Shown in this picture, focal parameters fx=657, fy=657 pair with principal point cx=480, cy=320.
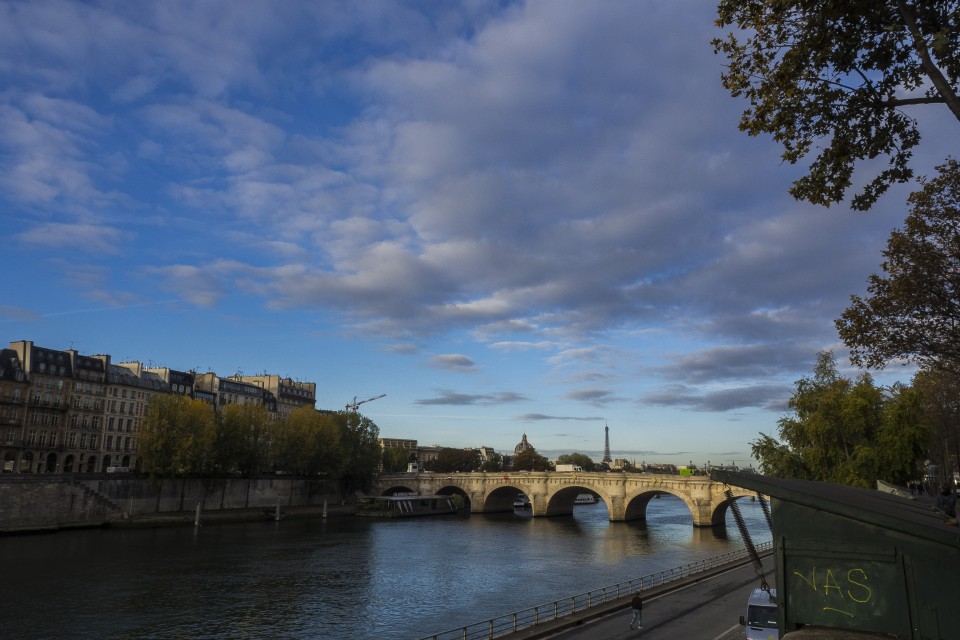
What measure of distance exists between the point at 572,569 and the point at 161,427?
2114 inches

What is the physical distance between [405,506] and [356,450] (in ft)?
40.7

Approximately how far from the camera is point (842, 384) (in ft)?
170

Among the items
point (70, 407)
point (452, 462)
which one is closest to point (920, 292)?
point (70, 407)

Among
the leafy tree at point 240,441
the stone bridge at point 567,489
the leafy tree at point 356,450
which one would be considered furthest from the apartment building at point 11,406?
the stone bridge at point 567,489

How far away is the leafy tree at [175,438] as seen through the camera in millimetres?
77938

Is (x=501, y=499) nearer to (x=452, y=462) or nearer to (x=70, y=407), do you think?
(x=452, y=462)

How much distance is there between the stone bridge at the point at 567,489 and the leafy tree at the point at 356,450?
34.0ft

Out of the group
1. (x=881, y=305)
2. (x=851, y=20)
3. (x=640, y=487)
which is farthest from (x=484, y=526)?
(x=851, y=20)

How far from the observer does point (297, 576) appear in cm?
4666

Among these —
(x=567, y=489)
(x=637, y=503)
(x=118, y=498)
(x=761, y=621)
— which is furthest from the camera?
(x=567, y=489)

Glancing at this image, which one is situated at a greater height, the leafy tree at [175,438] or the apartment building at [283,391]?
the apartment building at [283,391]

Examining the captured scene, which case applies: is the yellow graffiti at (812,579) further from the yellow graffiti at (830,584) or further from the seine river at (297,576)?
the seine river at (297,576)

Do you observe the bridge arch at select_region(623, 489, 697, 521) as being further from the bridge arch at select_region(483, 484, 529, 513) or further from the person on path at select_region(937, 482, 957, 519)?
the person on path at select_region(937, 482, 957, 519)

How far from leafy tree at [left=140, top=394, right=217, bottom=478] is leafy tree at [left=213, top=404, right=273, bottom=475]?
133 inches
